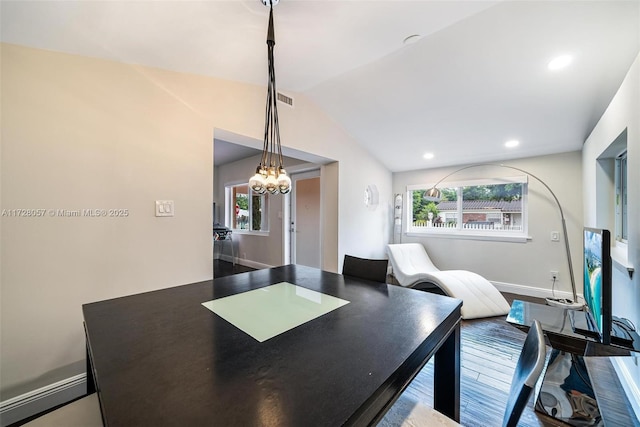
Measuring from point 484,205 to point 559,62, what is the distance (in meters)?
2.37

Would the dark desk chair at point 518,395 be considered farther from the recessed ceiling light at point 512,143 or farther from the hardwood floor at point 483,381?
the recessed ceiling light at point 512,143

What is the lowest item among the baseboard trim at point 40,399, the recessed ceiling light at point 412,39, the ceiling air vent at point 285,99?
the baseboard trim at point 40,399

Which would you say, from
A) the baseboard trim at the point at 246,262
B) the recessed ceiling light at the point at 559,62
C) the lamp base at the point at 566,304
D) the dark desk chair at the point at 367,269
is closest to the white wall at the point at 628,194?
the recessed ceiling light at the point at 559,62

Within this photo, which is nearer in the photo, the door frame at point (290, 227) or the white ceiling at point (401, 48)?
the white ceiling at point (401, 48)

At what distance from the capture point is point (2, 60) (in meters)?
1.42

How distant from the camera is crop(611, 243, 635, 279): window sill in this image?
5.49 ft

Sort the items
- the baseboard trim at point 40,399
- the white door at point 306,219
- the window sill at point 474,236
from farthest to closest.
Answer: the white door at point 306,219
the window sill at point 474,236
the baseboard trim at point 40,399

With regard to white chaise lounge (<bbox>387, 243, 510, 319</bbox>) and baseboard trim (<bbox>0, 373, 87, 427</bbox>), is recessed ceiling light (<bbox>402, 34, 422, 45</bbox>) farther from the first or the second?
baseboard trim (<bbox>0, 373, 87, 427</bbox>)

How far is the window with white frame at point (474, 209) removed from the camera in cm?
376

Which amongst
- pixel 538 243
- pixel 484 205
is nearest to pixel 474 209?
pixel 484 205

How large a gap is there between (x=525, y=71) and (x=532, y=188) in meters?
2.06

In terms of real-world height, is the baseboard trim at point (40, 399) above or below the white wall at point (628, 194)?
below

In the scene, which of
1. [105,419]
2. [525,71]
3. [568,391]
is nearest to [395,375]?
[105,419]

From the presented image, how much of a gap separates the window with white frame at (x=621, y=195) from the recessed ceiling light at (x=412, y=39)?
221cm
